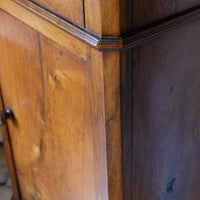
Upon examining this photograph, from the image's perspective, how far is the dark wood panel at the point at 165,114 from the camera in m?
0.72

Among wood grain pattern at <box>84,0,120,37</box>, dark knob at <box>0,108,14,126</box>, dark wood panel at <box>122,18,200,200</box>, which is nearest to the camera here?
wood grain pattern at <box>84,0,120,37</box>

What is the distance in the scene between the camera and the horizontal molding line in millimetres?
612

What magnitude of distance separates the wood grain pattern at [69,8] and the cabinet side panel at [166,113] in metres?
0.12

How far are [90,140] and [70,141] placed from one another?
10 cm

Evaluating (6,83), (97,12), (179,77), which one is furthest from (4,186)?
(97,12)

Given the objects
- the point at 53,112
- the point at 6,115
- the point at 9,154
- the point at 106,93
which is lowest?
the point at 9,154

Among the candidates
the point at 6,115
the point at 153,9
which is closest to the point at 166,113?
the point at 153,9

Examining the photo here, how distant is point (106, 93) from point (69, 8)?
18 cm

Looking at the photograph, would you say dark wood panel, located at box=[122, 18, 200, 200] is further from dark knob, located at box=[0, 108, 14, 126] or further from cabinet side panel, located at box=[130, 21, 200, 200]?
dark knob, located at box=[0, 108, 14, 126]

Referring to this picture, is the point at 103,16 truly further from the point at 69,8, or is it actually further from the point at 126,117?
the point at 126,117

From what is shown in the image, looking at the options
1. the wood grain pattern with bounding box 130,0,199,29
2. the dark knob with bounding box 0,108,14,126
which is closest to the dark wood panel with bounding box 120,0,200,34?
the wood grain pattern with bounding box 130,0,199,29

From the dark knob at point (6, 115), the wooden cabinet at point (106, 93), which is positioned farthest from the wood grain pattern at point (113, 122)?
the dark knob at point (6, 115)

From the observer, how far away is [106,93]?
2.21 ft

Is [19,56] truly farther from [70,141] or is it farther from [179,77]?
[179,77]
